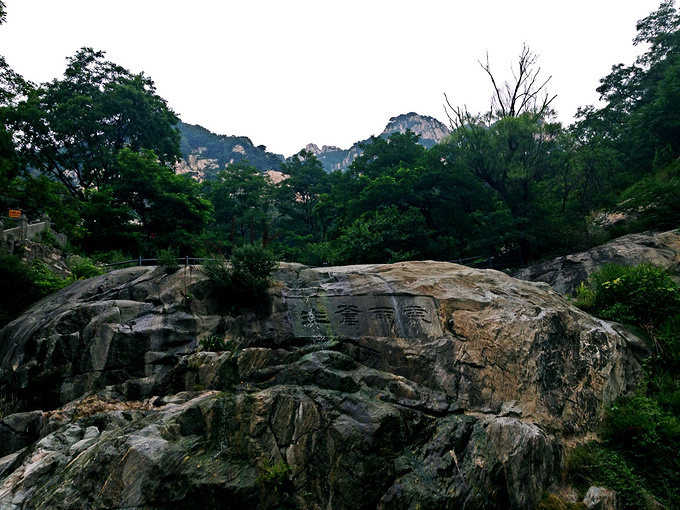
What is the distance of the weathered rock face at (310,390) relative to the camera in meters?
5.01

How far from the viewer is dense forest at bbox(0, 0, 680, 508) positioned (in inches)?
529

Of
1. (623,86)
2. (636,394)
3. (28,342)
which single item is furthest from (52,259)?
(623,86)

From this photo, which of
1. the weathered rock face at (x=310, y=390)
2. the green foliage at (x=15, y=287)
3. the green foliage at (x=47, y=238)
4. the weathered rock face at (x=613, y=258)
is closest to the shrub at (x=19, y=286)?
the green foliage at (x=15, y=287)

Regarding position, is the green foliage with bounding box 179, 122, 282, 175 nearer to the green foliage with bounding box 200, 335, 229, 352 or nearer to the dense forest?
the dense forest

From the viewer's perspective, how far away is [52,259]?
14.9m

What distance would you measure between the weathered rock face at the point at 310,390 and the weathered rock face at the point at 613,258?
4.80m

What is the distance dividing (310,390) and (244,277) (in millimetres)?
3864

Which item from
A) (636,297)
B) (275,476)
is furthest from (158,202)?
(636,297)

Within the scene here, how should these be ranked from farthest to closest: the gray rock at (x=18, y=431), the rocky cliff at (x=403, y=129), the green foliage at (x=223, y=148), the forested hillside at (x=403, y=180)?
the rocky cliff at (x=403, y=129) < the green foliage at (x=223, y=148) < the forested hillside at (x=403, y=180) < the gray rock at (x=18, y=431)

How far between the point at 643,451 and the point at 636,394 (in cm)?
155

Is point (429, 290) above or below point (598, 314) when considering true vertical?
above

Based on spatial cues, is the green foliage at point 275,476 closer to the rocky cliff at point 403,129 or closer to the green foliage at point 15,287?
the green foliage at point 15,287

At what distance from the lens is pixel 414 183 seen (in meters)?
18.1

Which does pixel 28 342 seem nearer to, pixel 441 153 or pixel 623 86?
pixel 441 153
